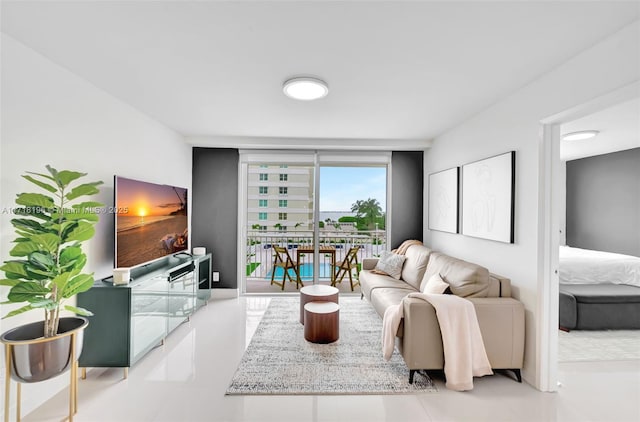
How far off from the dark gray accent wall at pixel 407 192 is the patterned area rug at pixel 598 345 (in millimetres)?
2189

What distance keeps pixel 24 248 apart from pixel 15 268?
0.12 meters

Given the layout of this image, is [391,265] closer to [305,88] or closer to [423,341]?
[423,341]

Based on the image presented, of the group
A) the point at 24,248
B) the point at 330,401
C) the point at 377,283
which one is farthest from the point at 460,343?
the point at 24,248

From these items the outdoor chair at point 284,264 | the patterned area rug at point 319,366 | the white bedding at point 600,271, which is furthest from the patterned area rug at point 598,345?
the outdoor chair at point 284,264

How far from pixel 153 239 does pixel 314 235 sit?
7.48 feet

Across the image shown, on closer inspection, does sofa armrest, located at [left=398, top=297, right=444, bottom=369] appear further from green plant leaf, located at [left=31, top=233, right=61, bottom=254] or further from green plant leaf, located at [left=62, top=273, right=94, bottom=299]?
green plant leaf, located at [left=31, top=233, right=61, bottom=254]

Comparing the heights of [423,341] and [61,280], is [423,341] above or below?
below

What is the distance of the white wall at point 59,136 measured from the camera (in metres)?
1.80

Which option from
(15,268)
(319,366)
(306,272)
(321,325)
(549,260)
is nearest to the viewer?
(15,268)

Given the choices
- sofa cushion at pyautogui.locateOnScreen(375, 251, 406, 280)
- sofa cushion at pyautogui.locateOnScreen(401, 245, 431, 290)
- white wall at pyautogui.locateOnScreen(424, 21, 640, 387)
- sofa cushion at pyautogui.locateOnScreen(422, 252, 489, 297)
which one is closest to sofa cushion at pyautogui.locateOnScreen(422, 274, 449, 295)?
sofa cushion at pyautogui.locateOnScreen(422, 252, 489, 297)

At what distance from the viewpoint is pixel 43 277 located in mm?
1699

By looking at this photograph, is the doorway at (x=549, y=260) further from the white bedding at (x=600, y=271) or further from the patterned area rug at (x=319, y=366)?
the white bedding at (x=600, y=271)

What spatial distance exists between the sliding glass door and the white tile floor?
94.1 inches

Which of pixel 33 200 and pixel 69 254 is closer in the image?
pixel 33 200
